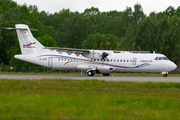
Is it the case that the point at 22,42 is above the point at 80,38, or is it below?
below

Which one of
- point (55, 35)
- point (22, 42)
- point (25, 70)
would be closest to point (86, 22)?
point (55, 35)

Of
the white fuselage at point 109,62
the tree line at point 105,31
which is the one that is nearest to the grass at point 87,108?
the white fuselage at point 109,62

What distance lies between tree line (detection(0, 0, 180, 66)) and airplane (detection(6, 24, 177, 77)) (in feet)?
22.3

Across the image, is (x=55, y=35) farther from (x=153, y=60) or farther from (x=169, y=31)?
(x=153, y=60)

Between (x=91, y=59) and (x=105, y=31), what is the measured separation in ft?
239

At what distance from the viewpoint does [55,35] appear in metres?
97.5

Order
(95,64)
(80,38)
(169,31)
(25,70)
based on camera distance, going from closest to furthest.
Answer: (95,64)
(25,70)
(169,31)
(80,38)

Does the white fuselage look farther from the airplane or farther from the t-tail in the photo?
the t-tail

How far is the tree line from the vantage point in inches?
2256

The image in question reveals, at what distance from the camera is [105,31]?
344ft

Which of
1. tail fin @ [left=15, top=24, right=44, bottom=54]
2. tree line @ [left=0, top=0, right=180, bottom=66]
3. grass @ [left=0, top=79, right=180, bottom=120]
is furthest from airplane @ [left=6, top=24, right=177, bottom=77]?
grass @ [left=0, top=79, right=180, bottom=120]

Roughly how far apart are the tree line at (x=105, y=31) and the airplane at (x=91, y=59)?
267 inches

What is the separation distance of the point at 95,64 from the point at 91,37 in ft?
147

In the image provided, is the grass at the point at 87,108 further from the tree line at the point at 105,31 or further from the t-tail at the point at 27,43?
the tree line at the point at 105,31
